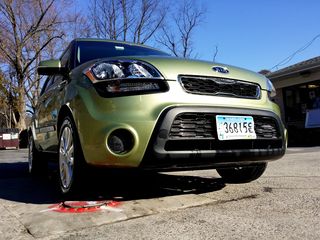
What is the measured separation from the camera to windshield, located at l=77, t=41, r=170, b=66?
167 inches

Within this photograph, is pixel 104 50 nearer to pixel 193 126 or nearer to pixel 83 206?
pixel 193 126

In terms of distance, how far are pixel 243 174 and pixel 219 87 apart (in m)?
1.44

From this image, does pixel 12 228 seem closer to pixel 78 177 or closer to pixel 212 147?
pixel 78 177

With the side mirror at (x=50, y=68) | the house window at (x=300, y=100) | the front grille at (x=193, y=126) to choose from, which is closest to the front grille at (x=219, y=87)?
the front grille at (x=193, y=126)

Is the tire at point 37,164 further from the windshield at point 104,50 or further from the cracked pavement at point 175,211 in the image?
the windshield at point 104,50

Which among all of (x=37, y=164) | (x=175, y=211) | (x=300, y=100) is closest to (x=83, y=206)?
(x=175, y=211)

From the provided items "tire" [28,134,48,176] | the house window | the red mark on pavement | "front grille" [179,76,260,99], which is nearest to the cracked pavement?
the red mark on pavement

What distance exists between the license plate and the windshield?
1546mm

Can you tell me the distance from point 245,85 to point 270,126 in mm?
438

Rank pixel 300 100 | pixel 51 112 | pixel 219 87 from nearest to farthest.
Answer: pixel 219 87
pixel 51 112
pixel 300 100

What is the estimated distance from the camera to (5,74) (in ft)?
105

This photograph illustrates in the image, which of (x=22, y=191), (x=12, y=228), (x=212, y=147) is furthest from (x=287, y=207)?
(x=22, y=191)

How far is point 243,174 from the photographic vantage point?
4.62m

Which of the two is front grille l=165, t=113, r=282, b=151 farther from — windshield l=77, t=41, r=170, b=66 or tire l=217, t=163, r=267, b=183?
windshield l=77, t=41, r=170, b=66
